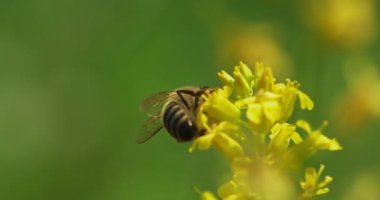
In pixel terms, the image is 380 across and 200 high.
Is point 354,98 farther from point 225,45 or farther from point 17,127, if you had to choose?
point 17,127

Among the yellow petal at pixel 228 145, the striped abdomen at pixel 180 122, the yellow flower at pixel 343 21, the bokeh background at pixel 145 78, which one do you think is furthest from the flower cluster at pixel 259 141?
the yellow flower at pixel 343 21

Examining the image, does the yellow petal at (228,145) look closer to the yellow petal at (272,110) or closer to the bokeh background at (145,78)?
the yellow petal at (272,110)

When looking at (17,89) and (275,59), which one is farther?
(17,89)

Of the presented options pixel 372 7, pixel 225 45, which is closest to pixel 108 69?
pixel 225 45

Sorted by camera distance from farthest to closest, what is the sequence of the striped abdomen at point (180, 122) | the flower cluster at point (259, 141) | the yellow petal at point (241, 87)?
1. the striped abdomen at point (180, 122)
2. the yellow petal at point (241, 87)
3. the flower cluster at point (259, 141)

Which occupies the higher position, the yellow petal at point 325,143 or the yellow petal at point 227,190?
the yellow petal at point 227,190

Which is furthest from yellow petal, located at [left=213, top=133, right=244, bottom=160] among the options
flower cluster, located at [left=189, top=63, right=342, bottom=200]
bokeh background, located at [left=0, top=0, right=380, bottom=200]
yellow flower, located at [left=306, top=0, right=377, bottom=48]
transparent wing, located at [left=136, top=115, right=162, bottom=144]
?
yellow flower, located at [left=306, top=0, right=377, bottom=48]

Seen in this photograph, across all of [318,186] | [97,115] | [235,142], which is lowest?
[97,115]
